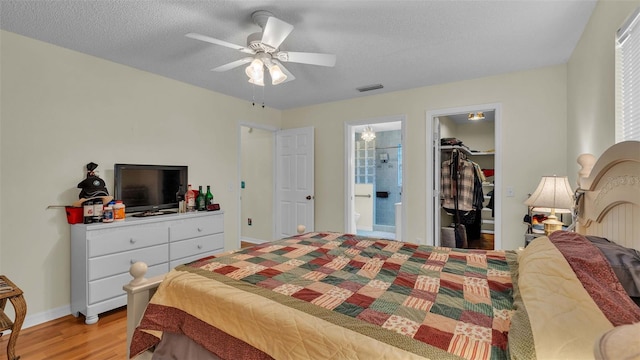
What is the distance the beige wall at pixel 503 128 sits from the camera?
3.07 metres

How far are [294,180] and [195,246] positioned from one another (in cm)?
195

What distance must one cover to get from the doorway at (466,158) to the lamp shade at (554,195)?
1145mm

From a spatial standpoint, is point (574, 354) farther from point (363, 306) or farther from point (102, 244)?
point (102, 244)

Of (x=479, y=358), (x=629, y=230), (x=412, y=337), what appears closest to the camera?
(x=479, y=358)

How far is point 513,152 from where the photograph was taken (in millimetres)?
3254

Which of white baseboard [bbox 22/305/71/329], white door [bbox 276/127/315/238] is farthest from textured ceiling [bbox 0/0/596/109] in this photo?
white baseboard [bbox 22/305/71/329]

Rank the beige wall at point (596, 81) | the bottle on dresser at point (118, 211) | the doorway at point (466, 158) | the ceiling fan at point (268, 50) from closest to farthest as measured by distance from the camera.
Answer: the beige wall at point (596, 81), the ceiling fan at point (268, 50), the bottle on dresser at point (118, 211), the doorway at point (466, 158)

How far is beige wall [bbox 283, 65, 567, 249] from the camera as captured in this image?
10.1 ft

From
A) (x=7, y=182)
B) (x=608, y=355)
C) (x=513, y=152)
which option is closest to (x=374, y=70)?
(x=513, y=152)

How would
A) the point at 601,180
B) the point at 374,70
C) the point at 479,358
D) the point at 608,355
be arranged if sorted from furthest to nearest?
the point at 374,70
the point at 601,180
the point at 479,358
the point at 608,355

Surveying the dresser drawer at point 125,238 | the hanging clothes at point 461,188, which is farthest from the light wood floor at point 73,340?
the hanging clothes at point 461,188

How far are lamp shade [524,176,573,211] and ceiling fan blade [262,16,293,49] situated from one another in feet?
7.14

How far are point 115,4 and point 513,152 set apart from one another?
385cm

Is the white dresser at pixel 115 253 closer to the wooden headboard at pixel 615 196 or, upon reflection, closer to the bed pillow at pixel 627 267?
the bed pillow at pixel 627 267
